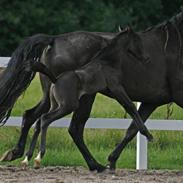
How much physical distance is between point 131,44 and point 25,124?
1635 millimetres

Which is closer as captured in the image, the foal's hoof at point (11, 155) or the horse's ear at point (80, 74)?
the horse's ear at point (80, 74)

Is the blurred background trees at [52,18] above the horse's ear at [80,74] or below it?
above

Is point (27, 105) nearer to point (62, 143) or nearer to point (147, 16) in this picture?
point (62, 143)

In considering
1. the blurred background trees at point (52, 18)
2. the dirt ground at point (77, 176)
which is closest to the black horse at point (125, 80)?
the dirt ground at point (77, 176)

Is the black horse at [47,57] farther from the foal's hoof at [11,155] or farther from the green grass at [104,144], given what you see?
the green grass at [104,144]

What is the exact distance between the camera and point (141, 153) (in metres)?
10.4

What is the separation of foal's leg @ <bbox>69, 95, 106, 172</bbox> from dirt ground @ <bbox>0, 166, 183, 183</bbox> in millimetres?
122

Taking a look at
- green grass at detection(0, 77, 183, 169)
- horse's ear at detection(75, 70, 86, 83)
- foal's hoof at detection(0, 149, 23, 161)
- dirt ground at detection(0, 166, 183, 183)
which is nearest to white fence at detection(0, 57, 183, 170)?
green grass at detection(0, 77, 183, 169)

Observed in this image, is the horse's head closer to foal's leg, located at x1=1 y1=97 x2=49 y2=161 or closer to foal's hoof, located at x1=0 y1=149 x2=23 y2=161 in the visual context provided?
foal's leg, located at x1=1 y1=97 x2=49 y2=161

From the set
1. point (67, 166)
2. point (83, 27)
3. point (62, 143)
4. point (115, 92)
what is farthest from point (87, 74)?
point (83, 27)

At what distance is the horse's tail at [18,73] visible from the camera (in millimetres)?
9016

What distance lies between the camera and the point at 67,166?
10.3 meters

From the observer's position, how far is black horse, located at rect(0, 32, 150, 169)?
8.89 metres

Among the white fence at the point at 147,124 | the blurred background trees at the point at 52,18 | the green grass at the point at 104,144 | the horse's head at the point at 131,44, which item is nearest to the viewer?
the horse's head at the point at 131,44
